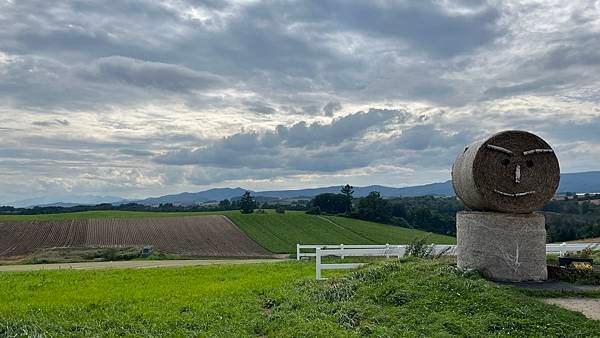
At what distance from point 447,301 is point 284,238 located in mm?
42320

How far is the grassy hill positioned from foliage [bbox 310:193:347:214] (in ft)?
18.1

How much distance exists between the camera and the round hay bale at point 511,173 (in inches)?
525

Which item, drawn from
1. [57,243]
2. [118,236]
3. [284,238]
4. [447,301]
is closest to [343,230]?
[284,238]

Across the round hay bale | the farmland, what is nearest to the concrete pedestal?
the round hay bale

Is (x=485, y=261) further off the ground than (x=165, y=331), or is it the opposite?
(x=485, y=261)

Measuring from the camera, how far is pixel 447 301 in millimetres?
10852

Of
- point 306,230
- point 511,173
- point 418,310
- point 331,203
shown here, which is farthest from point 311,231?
point 418,310

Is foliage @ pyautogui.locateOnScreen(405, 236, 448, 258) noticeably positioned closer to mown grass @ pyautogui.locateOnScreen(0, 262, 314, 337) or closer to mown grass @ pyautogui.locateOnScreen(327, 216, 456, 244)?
mown grass @ pyautogui.locateOnScreen(0, 262, 314, 337)

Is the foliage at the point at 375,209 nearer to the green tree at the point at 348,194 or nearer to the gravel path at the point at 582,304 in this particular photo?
the green tree at the point at 348,194

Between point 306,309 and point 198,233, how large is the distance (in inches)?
1674

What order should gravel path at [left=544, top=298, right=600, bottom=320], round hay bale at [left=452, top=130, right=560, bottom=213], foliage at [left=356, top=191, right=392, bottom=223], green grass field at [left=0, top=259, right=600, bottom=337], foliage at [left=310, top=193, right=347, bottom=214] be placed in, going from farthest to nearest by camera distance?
foliage at [left=310, top=193, right=347, bottom=214], foliage at [left=356, top=191, right=392, bottom=223], round hay bale at [left=452, top=130, right=560, bottom=213], gravel path at [left=544, top=298, right=600, bottom=320], green grass field at [left=0, top=259, right=600, bottom=337]

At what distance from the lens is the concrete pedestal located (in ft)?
43.1

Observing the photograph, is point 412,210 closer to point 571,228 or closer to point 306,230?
point 306,230

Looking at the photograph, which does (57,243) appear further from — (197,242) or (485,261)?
(485,261)
